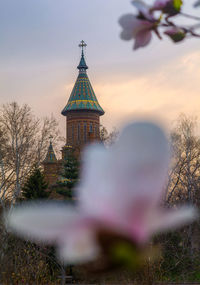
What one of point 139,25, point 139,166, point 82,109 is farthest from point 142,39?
point 82,109

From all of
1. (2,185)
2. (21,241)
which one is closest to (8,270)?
(21,241)

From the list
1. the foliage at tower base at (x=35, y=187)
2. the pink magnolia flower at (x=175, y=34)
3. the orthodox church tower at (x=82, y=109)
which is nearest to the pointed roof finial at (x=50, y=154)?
the foliage at tower base at (x=35, y=187)

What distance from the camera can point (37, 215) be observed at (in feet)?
0.96

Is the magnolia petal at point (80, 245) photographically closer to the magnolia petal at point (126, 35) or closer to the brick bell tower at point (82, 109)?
the magnolia petal at point (126, 35)

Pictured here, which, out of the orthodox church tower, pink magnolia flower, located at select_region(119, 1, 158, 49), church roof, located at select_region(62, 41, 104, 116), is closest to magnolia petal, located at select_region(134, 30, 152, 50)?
pink magnolia flower, located at select_region(119, 1, 158, 49)

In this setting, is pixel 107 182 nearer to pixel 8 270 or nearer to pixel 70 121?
pixel 8 270

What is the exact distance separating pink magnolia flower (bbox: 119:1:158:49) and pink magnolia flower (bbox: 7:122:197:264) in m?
0.16

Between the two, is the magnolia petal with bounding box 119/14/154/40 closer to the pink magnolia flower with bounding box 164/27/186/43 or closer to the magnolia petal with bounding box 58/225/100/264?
the pink magnolia flower with bounding box 164/27/186/43

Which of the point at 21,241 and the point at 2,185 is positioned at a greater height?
the point at 2,185

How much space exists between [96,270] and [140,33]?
248mm

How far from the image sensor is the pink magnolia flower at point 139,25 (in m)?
0.42

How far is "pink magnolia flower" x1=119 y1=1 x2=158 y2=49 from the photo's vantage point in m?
→ 0.42

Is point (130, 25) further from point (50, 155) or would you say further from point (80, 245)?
point (50, 155)

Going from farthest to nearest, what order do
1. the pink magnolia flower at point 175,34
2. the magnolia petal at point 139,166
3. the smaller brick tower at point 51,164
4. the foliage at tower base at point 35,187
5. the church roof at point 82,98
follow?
the church roof at point 82,98, the smaller brick tower at point 51,164, the foliage at tower base at point 35,187, the pink magnolia flower at point 175,34, the magnolia petal at point 139,166
